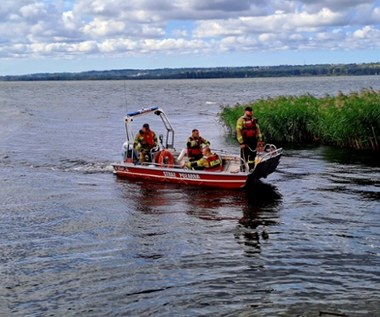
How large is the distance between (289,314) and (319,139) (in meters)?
20.8

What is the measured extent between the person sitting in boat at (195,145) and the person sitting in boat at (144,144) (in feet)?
6.93

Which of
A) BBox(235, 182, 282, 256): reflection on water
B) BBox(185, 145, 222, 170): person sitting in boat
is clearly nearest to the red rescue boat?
BBox(185, 145, 222, 170): person sitting in boat

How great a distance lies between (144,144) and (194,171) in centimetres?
289

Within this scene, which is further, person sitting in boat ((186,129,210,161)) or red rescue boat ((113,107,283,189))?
person sitting in boat ((186,129,210,161))

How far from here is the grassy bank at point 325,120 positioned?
25469 millimetres

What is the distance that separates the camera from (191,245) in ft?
41.1

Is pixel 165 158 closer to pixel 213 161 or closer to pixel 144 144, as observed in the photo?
pixel 144 144

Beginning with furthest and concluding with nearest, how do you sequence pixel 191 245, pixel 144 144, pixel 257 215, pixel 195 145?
pixel 144 144 → pixel 195 145 → pixel 257 215 → pixel 191 245

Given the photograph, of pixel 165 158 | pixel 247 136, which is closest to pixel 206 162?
pixel 247 136

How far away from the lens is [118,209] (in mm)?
16438

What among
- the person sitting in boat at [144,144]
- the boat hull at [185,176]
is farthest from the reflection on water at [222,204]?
the person sitting in boat at [144,144]

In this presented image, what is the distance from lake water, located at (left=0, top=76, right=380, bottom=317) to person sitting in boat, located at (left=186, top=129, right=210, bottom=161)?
116 centimetres

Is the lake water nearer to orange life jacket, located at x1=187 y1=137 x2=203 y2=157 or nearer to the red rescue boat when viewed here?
the red rescue boat

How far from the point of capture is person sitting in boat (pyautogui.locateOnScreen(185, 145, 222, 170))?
19.3 meters
